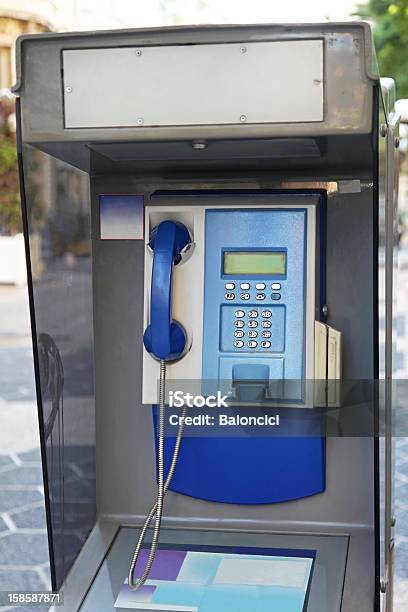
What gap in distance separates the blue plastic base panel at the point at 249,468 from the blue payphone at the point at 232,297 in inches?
5.4

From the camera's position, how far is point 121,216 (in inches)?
84.6

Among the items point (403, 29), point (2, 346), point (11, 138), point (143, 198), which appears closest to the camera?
point (143, 198)

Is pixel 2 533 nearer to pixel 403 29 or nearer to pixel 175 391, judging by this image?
pixel 175 391

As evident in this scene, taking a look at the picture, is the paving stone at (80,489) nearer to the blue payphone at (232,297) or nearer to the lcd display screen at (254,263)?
the blue payphone at (232,297)

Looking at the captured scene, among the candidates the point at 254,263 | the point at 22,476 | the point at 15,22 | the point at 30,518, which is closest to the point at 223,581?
the point at 254,263

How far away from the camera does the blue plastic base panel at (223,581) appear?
1.95m

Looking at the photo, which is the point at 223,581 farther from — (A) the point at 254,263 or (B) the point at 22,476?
(B) the point at 22,476

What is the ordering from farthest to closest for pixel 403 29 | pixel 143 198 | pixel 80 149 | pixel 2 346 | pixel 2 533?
pixel 403 29 → pixel 2 346 → pixel 2 533 → pixel 143 198 → pixel 80 149

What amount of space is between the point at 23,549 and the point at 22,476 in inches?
30.2

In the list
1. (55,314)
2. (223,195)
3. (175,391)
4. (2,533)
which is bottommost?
(2,533)

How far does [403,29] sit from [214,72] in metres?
8.61

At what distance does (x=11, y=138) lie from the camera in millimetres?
11727

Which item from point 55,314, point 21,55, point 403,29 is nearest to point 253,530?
point 55,314

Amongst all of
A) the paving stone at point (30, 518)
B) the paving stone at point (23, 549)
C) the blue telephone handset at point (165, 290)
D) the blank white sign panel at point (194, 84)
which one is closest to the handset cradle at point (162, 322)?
the blue telephone handset at point (165, 290)
